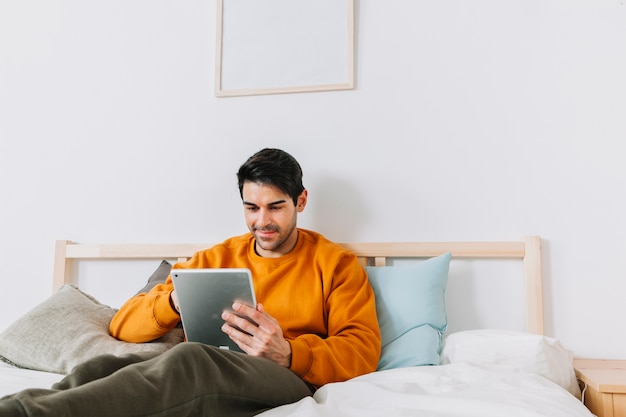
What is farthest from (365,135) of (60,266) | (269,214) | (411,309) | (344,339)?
(60,266)

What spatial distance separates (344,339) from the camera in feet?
4.03

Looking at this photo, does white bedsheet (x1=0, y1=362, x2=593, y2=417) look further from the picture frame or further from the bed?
the picture frame

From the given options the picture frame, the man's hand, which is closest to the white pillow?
the man's hand

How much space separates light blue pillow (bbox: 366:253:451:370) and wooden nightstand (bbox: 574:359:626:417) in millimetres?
329

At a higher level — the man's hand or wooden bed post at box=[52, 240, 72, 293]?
wooden bed post at box=[52, 240, 72, 293]

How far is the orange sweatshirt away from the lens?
4.01 ft

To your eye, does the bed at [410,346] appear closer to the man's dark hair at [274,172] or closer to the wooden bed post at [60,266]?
the wooden bed post at [60,266]

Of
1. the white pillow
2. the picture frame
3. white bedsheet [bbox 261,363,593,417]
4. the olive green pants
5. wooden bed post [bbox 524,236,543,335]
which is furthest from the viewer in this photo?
the picture frame

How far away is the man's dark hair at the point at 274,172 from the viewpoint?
4.64 ft

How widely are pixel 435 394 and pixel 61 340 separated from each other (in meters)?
0.85

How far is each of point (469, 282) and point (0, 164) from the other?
5.17 feet

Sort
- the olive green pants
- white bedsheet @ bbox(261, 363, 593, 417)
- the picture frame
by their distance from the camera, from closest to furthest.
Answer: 1. the olive green pants
2. white bedsheet @ bbox(261, 363, 593, 417)
3. the picture frame

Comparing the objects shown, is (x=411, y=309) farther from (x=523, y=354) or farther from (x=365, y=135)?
(x=365, y=135)

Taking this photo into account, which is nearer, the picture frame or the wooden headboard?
the wooden headboard
